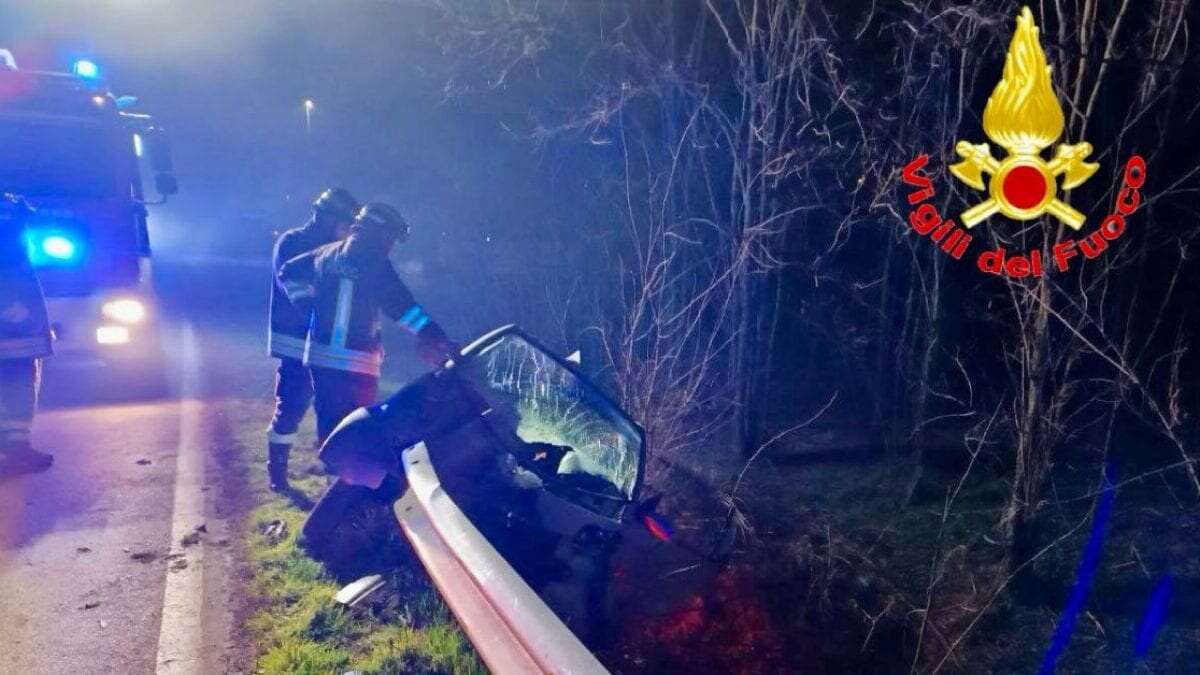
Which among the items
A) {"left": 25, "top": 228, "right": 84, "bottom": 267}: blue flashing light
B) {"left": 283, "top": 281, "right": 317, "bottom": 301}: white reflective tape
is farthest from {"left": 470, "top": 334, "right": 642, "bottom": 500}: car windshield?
{"left": 25, "top": 228, "right": 84, "bottom": 267}: blue flashing light

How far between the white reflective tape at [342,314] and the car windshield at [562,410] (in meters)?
1.46

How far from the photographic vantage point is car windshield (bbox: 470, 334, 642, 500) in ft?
9.96

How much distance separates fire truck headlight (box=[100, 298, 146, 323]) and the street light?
1801 cm

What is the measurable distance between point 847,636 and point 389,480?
2244 mm

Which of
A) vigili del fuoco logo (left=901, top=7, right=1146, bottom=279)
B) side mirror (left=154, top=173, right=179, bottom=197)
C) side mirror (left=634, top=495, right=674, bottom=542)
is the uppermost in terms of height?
vigili del fuoco logo (left=901, top=7, right=1146, bottom=279)

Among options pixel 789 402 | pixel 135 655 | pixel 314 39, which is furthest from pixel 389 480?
pixel 314 39

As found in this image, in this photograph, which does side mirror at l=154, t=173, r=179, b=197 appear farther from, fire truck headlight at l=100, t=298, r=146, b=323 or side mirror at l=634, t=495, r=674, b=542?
side mirror at l=634, t=495, r=674, b=542

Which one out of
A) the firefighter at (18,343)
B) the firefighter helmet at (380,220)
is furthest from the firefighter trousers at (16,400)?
the firefighter helmet at (380,220)

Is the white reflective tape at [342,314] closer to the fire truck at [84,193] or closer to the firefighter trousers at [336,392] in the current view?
the firefighter trousers at [336,392]

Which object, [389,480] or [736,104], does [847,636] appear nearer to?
[389,480]

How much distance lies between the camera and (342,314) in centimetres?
424

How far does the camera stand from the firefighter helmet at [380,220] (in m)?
4.01

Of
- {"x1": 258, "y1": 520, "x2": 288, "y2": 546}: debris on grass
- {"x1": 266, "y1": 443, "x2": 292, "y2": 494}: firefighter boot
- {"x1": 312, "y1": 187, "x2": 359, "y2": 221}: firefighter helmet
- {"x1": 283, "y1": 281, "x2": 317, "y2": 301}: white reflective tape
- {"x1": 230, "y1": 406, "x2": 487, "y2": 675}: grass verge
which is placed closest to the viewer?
{"x1": 230, "y1": 406, "x2": 487, "y2": 675}: grass verge

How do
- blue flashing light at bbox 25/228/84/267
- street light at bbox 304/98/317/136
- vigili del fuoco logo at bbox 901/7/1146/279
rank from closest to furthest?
1. vigili del fuoco logo at bbox 901/7/1146/279
2. blue flashing light at bbox 25/228/84/267
3. street light at bbox 304/98/317/136
